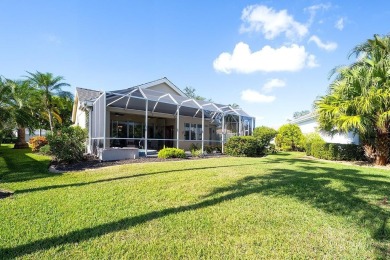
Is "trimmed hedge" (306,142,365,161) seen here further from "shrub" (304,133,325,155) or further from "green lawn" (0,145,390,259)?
"green lawn" (0,145,390,259)

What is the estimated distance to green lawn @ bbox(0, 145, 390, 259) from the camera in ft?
11.3

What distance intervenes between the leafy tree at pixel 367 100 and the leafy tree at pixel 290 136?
36.7 ft

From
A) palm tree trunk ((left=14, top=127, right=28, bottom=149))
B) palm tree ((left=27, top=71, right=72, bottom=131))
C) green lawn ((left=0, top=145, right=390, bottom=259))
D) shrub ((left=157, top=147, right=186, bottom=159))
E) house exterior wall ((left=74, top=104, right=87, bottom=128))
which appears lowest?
green lawn ((left=0, top=145, right=390, bottom=259))

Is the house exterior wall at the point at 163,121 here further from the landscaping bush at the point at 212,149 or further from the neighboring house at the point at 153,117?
the landscaping bush at the point at 212,149

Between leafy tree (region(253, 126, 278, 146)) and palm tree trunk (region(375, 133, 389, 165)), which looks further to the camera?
leafy tree (region(253, 126, 278, 146))

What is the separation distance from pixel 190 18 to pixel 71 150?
37.0 feet

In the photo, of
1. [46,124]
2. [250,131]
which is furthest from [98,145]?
[46,124]

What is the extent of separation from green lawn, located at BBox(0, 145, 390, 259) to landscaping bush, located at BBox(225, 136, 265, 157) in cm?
1052

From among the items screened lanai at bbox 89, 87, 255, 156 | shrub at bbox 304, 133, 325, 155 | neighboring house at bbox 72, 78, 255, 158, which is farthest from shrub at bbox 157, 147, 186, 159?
shrub at bbox 304, 133, 325, 155

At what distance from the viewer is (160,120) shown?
79.0ft

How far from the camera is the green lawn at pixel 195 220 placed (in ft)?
11.3

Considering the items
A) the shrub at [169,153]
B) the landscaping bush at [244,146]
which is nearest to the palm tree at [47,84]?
the shrub at [169,153]

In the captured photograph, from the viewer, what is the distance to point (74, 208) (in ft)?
16.8

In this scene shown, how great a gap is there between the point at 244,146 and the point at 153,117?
9.62 metres
